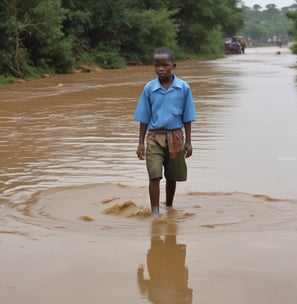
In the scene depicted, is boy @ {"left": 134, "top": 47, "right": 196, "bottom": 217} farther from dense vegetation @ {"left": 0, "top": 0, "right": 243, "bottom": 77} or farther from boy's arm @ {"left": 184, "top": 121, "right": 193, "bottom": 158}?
dense vegetation @ {"left": 0, "top": 0, "right": 243, "bottom": 77}

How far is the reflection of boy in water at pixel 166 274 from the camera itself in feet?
11.3

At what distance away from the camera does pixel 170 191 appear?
5.36 meters

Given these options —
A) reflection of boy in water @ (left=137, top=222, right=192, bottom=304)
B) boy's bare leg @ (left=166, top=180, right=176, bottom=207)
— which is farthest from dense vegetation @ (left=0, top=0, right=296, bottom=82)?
reflection of boy in water @ (left=137, top=222, right=192, bottom=304)

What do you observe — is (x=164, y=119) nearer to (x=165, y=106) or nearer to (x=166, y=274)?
(x=165, y=106)

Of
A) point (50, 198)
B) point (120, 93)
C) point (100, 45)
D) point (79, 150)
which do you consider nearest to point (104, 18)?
point (100, 45)

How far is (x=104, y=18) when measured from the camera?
35.7 metres

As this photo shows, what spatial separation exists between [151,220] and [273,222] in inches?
36.8

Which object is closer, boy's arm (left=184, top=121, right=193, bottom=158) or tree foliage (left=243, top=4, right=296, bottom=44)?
boy's arm (left=184, top=121, right=193, bottom=158)

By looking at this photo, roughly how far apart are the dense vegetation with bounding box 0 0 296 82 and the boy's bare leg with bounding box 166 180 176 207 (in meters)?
19.1

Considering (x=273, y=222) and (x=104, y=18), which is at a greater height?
(x=104, y=18)

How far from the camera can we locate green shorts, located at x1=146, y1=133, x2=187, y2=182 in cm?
502

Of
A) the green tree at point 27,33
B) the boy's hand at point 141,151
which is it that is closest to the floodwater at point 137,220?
the boy's hand at point 141,151

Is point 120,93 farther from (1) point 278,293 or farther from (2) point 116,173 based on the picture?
(1) point 278,293

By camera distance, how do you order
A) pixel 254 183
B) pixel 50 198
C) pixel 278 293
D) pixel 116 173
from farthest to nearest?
pixel 116 173 < pixel 254 183 < pixel 50 198 < pixel 278 293
